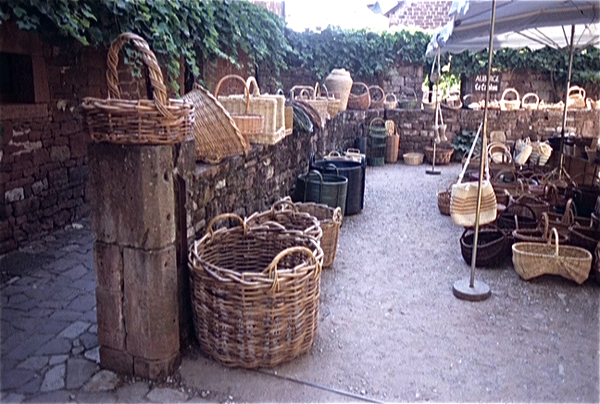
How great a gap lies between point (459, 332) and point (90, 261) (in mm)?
3144

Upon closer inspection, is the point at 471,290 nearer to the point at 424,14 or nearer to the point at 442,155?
the point at 442,155

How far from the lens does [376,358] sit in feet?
9.73

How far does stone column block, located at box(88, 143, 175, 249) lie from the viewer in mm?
2506

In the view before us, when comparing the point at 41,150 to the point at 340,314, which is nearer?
the point at 340,314

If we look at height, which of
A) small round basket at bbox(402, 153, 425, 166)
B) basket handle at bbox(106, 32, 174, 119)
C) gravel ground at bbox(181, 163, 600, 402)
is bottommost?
gravel ground at bbox(181, 163, 600, 402)

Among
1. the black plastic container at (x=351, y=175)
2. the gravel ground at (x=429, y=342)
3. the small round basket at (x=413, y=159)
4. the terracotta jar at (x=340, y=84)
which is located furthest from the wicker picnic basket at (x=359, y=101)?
the gravel ground at (x=429, y=342)

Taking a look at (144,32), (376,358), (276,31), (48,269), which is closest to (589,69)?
(276,31)

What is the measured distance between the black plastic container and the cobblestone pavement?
9.08 feet

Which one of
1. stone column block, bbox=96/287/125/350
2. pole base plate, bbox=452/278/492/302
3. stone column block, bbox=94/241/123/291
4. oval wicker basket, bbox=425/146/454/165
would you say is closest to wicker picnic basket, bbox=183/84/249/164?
stone column block, bbox=94/241/123/291

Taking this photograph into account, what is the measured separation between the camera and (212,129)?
3240mm

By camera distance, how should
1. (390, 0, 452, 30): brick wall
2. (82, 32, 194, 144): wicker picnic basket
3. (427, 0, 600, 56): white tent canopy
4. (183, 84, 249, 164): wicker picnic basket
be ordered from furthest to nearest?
1. (390, 0, 452, 30): brick wall
2. (427, 0, 600, 56): white tent canopy
3. (183, 84, 249, 164): wicker picnic basket
4. (82, 32, 194, 144): wicker picnic basket

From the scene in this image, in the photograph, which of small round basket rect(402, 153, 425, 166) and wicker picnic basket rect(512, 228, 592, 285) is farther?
small round basket rect(402, 153, 425, 166)

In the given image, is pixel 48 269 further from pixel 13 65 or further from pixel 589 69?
pixel 589 69

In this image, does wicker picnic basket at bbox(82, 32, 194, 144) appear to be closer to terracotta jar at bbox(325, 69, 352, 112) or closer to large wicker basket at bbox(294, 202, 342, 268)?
large wicker basket at bbox(294, 202, 342, 268)
